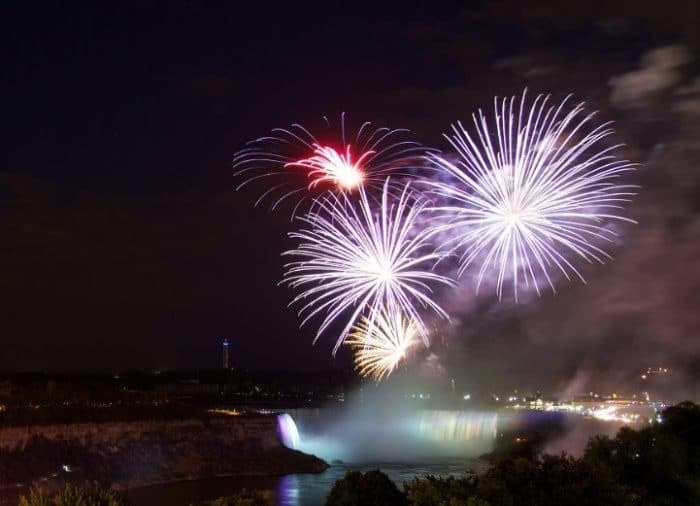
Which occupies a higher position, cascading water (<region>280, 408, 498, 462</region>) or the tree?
the tree

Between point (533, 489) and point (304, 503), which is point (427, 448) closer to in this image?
point (304, 503)

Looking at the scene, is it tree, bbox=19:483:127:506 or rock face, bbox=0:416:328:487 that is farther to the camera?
rock face, bbox=0:416:328:487

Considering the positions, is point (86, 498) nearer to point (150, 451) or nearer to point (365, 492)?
point (365, 492)

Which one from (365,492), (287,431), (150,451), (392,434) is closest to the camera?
(365,492)

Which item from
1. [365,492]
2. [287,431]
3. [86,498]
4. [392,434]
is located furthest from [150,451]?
[86,498]

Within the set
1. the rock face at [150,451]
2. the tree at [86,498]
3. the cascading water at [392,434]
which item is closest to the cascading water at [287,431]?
the cascading water at [392,434]

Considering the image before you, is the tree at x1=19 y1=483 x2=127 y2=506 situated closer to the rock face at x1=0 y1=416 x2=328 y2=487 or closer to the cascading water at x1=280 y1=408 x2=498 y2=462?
the rock face at x1=0 y1=416 x2=328 y2=487

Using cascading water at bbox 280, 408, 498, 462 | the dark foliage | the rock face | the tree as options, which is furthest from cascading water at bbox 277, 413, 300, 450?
the tree

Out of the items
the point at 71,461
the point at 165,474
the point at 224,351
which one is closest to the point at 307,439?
the point at 165,474

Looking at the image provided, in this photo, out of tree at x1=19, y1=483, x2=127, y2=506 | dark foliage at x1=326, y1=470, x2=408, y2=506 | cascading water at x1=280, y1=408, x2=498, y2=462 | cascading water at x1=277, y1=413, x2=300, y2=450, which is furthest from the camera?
cascading water at x1=280, y1=408, x2=498, y2=462
